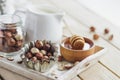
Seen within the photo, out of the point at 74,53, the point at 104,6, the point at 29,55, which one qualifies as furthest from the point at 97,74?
the point at 104,6

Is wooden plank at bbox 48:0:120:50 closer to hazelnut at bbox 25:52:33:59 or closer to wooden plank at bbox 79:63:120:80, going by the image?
wooden plank at bbox 79:63:120:80

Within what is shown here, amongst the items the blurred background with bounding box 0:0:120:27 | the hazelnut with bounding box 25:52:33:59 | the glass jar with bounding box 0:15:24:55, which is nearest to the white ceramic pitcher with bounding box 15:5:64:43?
the glass jar with bounding box 0:15:24:55

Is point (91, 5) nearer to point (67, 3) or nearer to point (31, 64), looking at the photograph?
point (67, 3)

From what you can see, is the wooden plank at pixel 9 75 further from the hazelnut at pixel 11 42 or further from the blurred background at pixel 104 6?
the blurred background at pixel 104 6

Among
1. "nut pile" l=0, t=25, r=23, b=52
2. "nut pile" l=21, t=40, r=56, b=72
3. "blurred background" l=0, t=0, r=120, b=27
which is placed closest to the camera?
"nut pile" l=21, t=40, r=56, b=72

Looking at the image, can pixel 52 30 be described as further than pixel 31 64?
Yes

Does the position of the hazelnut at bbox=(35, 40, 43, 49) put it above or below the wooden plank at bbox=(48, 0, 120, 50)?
above

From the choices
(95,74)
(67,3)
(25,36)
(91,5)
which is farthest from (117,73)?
(91,5)
